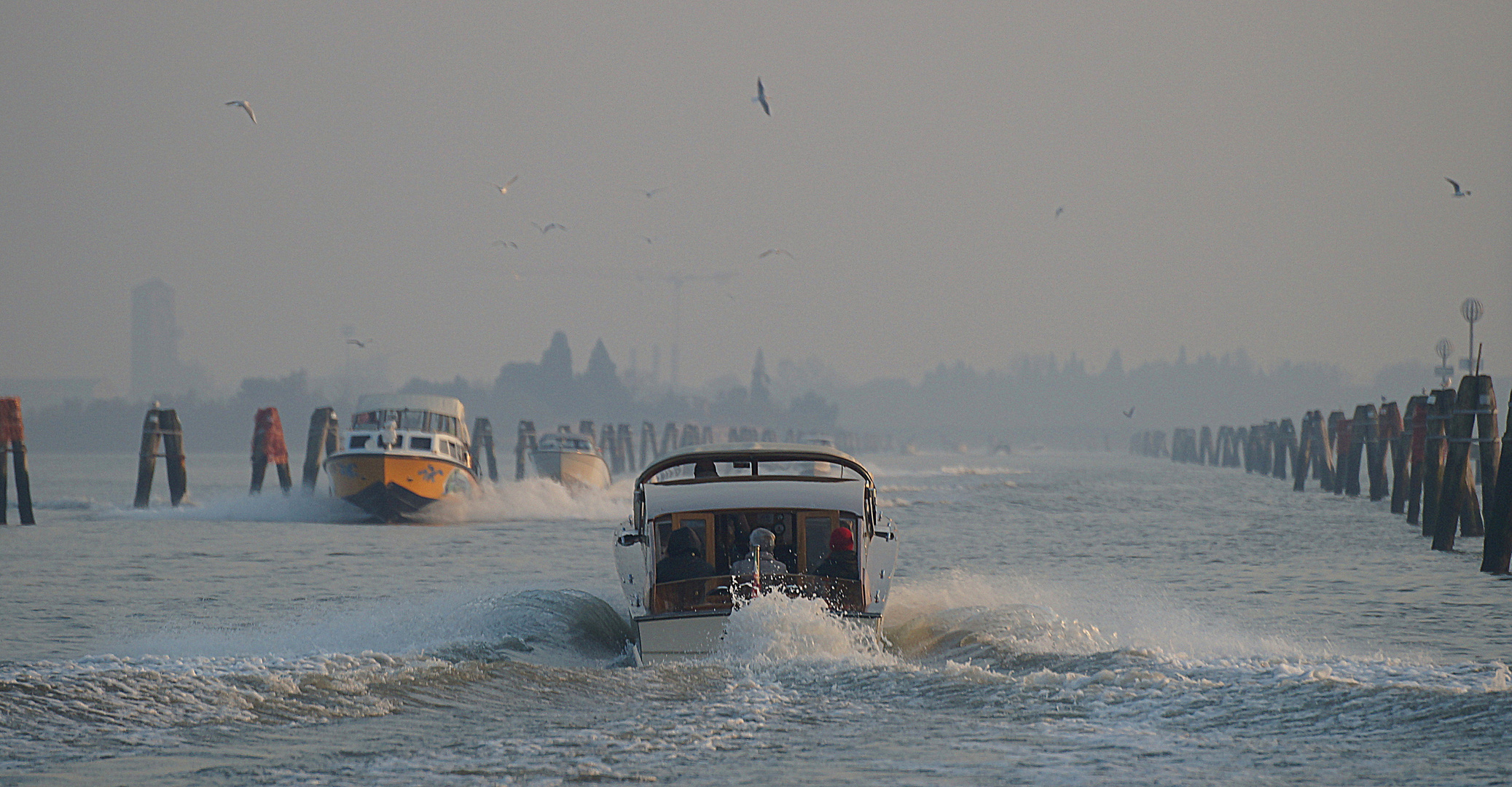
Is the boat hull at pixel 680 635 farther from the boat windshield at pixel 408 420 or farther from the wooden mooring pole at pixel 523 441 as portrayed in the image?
the wooden mooring pole at pixel 523 441

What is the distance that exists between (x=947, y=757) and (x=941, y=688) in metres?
2.47

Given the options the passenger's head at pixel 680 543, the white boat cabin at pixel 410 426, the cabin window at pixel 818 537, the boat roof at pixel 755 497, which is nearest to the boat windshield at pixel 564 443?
the white boat cabin at pixel 410 426

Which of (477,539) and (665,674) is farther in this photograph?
(477,539)

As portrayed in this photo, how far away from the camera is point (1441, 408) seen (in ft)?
97.0

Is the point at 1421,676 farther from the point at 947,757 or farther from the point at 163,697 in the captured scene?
the point at 163,697

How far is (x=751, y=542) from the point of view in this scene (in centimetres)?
1452

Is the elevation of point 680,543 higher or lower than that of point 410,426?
lower

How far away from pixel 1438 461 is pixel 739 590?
73.8ft

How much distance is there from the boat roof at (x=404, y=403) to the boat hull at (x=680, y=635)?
26.8 m

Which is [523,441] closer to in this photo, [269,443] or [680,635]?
[269,443]

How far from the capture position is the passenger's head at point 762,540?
14477 millimetres

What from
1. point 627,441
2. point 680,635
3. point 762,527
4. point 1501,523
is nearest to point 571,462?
point 1501,523

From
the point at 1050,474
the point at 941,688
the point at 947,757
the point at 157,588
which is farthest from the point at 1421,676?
the point at 1050,474

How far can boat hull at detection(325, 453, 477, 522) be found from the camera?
3644 centimetres
